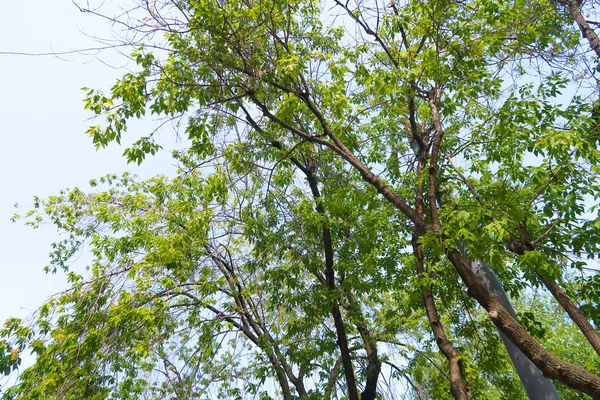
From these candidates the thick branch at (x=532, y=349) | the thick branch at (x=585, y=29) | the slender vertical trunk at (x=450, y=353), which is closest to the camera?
the thick branch at (x=532, y=349)

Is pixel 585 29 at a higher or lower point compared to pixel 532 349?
higher

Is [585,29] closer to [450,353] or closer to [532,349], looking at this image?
Result: [532,349]

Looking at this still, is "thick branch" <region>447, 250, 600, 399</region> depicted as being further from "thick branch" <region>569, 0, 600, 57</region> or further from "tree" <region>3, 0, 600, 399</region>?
"thick branch" <region>569, 0, 600, 57</region>

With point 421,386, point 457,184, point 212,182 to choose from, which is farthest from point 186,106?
point 421,386

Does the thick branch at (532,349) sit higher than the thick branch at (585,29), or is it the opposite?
the thick branch at (585,29)

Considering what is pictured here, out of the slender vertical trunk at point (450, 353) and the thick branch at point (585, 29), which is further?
the thick branch at point (585, 29)

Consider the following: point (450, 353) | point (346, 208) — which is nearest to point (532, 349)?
point (450, 353)

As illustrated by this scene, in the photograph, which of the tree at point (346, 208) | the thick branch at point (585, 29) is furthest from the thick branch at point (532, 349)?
the thick branch at point (585, 29)

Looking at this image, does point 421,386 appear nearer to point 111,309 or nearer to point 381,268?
point 381,268

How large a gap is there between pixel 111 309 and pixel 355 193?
3.15 m

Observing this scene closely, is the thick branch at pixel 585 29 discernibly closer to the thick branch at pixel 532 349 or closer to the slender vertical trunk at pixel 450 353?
the thick branch at pixel 532 349

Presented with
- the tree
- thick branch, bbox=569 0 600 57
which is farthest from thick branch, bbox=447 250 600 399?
thick branch, bbox=569 0 600 57

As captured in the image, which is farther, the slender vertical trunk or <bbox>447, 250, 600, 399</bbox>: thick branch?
Answer: the slender vertical trunk

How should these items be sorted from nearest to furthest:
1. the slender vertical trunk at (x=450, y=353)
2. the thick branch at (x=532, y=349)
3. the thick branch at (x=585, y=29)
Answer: the thick branch at (x=532, y=349) < the slender vertical trunk at (x=450, y=353) < the thick branch at (x=585, y=29)
